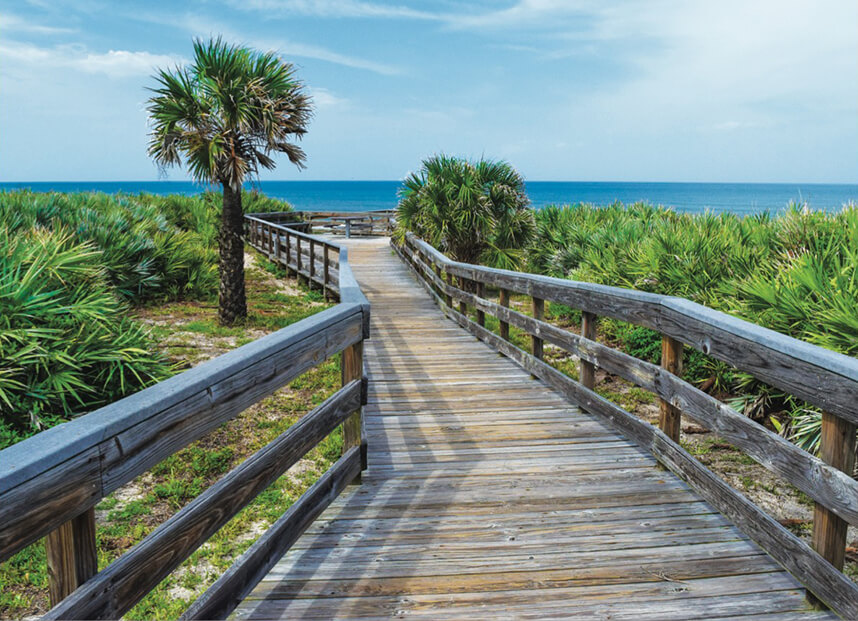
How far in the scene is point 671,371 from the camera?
12.6ft

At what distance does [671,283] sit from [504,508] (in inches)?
240

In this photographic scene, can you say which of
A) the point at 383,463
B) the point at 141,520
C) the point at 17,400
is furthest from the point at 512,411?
the point at 17,400

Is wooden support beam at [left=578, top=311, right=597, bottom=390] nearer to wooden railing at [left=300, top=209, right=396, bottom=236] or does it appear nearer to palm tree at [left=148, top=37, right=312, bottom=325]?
palm tree at [left=148, top=37, right=312, bottom=325]

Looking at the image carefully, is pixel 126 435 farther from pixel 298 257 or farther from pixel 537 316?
pixel 298 257

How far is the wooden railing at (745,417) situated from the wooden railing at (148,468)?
1.99m

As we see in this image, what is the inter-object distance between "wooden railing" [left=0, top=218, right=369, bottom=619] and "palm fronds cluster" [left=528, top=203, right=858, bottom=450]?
3.62 meters

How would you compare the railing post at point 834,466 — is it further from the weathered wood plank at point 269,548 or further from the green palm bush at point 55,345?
the green palm bush at point 55,345

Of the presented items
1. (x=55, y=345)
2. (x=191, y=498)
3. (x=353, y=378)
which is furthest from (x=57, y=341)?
(x=353, y=378)

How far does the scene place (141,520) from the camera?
4.76 m

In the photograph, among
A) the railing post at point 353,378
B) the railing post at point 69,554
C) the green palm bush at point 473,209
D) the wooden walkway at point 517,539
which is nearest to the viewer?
the railing post at point 69,554

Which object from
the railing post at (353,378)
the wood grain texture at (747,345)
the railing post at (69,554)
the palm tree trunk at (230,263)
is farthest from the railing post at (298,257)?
the railing post at (69,554)

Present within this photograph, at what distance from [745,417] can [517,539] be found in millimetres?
1260

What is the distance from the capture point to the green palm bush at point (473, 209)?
544 inches

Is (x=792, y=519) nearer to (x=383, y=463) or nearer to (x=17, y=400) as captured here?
(x=383, y=463)
